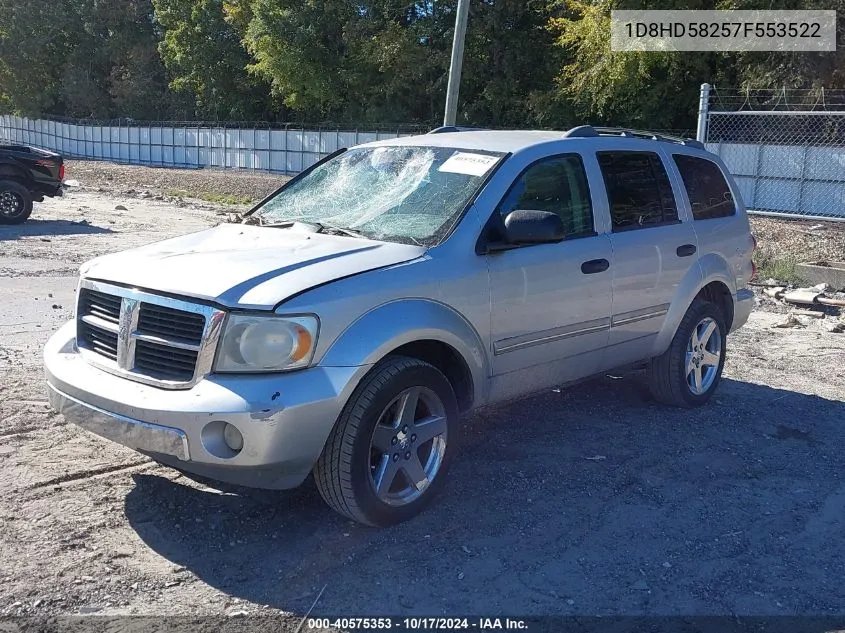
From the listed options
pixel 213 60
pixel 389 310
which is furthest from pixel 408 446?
pixel 213 60

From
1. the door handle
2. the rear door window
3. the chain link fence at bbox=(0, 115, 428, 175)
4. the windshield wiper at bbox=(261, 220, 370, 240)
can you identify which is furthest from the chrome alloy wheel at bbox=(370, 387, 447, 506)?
the chain link fence at bbox=(0, 115, 428, 175)

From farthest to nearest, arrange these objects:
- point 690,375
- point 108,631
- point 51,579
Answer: point 690,375 < point 51,579 < point 108,631

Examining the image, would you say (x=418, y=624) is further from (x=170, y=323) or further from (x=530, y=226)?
(x=530, y=226)

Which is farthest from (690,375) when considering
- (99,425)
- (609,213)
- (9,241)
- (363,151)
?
(9,241)

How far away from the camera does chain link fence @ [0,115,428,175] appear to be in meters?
36.1

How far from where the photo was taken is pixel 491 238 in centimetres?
468

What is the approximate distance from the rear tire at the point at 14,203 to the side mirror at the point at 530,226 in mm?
13810

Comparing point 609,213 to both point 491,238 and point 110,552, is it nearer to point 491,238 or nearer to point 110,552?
point 491,238

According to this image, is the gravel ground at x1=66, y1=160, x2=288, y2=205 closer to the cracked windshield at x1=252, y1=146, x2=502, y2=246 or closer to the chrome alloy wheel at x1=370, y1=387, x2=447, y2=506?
the cracked windshield at x1=252, y1=146, x2=502, y2=246

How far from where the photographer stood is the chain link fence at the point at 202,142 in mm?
36062

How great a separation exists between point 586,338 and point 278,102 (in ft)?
154

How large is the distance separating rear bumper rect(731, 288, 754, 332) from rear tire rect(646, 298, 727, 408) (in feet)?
0.67

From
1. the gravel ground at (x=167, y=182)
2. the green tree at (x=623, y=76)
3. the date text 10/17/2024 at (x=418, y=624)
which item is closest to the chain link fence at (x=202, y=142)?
the gravel ground at (x=167, y=182)

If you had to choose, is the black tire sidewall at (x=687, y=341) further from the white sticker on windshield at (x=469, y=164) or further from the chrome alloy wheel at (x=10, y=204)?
the chrome alloy wheel at (x=10, y=204)
